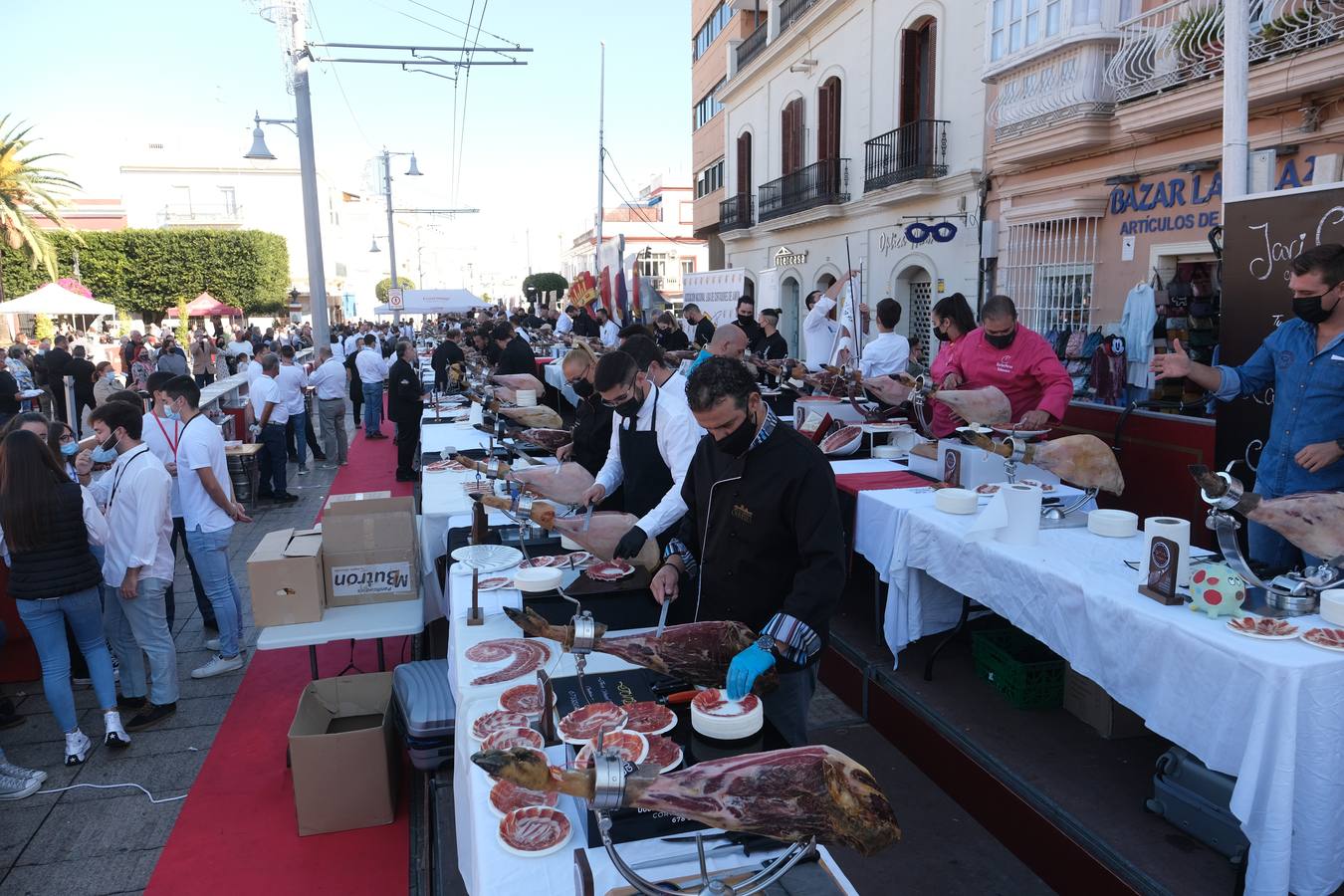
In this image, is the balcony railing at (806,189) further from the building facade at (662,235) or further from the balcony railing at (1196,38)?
the building facade at (662,235)

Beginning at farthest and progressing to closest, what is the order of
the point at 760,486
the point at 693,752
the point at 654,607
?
the point at 654,607, the point at 760,486, the point at 693,752

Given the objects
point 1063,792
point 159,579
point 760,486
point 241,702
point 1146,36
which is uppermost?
point 1146,36

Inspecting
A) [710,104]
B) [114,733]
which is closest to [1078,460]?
[114,733]

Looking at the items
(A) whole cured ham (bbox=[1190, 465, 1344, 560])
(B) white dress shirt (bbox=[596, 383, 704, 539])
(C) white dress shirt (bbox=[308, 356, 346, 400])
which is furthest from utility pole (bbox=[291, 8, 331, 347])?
(A) whole cured ham (bbox=[1190, 465, 1344, 560])

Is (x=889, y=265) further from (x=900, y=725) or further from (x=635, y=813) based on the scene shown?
(x=635, y=813)

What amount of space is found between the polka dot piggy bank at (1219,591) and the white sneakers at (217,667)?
5.28m

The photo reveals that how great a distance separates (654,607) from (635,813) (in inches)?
50.2

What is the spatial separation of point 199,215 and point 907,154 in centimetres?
4673

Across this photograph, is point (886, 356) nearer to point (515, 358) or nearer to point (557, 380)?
point (515, 358)

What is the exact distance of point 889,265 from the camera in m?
15.5

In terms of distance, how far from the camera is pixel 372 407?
46.8 ft

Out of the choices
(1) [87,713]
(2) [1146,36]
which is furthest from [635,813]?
(2) [1146,36]

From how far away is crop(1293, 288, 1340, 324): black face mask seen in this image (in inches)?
131

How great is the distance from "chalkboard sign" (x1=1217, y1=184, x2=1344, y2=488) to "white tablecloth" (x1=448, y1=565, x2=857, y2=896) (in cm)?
428
